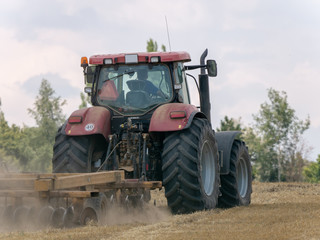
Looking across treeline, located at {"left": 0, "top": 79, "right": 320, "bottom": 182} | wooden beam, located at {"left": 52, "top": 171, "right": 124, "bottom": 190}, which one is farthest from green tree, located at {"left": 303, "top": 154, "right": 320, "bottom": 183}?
wooden beam, located at {"left": 52, "top": 171, "right": 124, "bottom": 190}

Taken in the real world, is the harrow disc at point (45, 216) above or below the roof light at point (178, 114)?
below

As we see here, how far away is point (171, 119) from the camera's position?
9078mm

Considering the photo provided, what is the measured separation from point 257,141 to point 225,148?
169 ft

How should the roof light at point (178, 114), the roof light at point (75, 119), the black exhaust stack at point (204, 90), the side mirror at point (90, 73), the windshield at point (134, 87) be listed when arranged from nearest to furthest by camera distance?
the roof light at point (178, 114), the roof light at point (75, 119), the windshield at point (134, 87), the side mirror at point (90, 73), the black exhaust stack at point (204, 90)

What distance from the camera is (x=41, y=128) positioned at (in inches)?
2458

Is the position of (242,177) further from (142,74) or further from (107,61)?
(107,61)

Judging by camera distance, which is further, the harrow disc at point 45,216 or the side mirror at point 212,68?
the side mirror at point 212,68

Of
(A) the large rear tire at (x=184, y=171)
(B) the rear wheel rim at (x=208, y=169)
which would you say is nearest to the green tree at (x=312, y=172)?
(B) the rear wheel rim at (x=208, y=169)

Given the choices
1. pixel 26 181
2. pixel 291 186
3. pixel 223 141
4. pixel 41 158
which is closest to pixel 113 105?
pixel 223 141

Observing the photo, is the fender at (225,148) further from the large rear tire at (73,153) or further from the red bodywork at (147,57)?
the large rear tire at (73,153)

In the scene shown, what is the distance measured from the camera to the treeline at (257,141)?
57906 mm

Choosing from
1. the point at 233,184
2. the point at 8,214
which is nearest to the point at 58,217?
the point at 8,214

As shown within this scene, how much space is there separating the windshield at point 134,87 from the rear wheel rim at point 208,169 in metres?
1.00

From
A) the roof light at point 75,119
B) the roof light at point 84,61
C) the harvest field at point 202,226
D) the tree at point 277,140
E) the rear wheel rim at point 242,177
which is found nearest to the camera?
the harvest field at point 202,226
